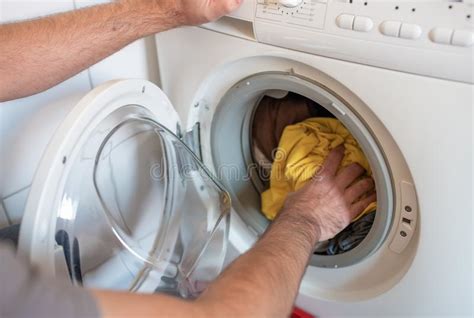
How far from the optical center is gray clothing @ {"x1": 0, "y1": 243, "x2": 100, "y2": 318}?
41 centimetres

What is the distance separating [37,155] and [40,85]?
0.68ft

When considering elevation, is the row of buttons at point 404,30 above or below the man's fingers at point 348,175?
above

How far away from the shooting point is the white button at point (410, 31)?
1.86 feet

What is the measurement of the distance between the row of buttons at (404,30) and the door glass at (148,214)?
372mm

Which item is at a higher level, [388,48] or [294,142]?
[388,48]

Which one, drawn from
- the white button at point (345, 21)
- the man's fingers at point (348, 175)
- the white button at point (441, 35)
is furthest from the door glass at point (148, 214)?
the white button at point (441, 35)

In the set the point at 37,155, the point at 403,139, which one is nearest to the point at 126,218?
the point at 37,155

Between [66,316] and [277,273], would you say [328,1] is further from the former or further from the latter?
[66,316]

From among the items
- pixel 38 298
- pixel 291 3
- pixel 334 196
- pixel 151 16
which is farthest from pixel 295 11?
pixel 38 298

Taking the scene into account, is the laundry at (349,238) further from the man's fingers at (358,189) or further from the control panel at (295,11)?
the control panel at (295,11)

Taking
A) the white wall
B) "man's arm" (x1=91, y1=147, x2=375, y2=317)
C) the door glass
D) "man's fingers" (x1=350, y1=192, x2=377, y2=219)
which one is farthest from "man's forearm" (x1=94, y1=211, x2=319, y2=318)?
the white wall

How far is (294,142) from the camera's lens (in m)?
0.93

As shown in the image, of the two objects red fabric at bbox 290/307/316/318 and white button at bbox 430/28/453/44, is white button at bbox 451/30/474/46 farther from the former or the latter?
red fabric at bbox 290/307/316/318

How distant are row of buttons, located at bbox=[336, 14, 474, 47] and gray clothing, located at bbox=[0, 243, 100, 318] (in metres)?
0.47
